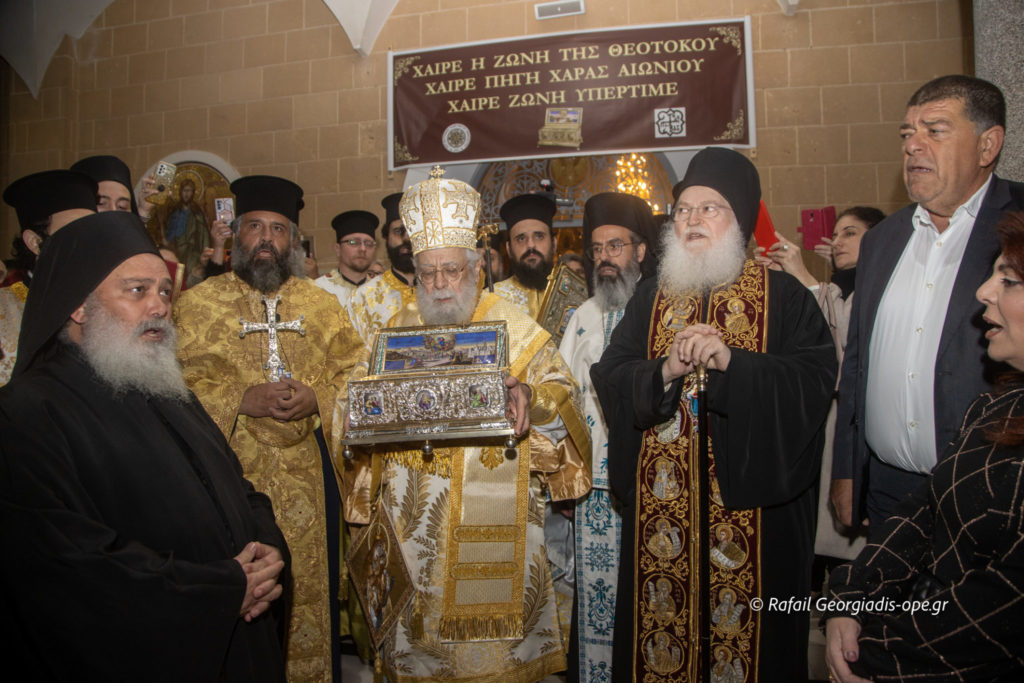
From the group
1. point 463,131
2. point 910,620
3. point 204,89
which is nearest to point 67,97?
point 204,89

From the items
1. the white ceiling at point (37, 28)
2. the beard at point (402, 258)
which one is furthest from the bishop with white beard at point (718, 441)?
the white ceiling at point (37, 28)

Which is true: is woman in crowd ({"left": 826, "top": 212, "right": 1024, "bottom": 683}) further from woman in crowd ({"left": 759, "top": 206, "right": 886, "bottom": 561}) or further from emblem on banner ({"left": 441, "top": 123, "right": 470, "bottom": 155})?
emblem on banner ({"left": 441, "top": 123, "right": 470, "bottom": 155})

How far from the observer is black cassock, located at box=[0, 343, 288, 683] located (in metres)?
1.69

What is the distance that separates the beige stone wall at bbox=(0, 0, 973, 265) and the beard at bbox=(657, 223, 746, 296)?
4365mm

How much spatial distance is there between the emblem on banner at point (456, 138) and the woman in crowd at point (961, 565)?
6141 millimetres

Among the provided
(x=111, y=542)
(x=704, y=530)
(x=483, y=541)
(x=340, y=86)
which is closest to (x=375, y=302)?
(x=483, y=541)

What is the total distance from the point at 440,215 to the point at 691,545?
1.68 metres

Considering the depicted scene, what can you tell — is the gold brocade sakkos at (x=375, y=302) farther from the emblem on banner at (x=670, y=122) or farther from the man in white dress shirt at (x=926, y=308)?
the emblem on banner at (x=670, y=122)

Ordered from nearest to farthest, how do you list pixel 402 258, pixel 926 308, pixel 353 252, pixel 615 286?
pixel 926 308 < pixel 615 286 < pixel 402 258 < pixel 353 252

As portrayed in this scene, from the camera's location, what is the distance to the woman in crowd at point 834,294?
4023 mm

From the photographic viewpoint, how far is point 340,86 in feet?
26.1

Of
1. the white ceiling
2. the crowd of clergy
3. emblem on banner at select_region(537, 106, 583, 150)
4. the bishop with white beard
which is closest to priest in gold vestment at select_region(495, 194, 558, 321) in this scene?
the crowd of clergy

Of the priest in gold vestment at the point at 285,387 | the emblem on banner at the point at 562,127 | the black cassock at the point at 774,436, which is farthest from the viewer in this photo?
the emblem on banner at the point at 562,127

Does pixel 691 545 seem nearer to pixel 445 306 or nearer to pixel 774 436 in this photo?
pixel 774 436
